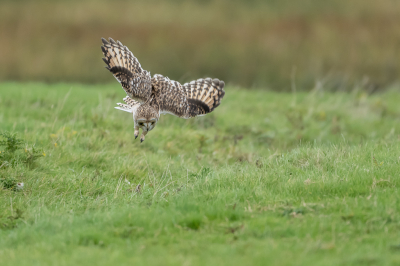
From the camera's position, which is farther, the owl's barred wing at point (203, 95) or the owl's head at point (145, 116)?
the owl's barred wing at point (203, 95)

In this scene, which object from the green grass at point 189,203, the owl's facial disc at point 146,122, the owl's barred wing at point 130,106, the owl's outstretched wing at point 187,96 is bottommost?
the green grass at point 189,203

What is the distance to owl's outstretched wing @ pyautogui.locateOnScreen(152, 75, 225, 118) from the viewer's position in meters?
8.67

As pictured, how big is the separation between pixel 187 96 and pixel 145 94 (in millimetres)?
1423

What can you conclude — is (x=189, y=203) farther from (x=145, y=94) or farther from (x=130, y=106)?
(x=130, y=106)

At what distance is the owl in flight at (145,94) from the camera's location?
8188mm

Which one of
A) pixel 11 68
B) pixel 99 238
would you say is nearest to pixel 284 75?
pixel 11 68

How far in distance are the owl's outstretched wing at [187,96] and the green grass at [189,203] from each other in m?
1.17

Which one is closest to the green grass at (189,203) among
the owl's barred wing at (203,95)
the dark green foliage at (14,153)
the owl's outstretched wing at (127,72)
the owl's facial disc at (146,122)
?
the dark green foliage at (14,153)

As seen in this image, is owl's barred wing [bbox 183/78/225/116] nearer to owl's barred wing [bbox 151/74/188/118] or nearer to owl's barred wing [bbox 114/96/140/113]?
owl's barred wing [bbox 151/74/188/118]

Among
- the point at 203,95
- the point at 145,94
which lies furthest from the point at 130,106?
the point at 203,95

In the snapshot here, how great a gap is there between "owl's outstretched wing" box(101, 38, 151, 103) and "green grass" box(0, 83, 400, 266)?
1531 mm

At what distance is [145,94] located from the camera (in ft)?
27.2

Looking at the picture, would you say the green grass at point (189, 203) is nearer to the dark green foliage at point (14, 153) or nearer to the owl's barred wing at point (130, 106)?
the dark green foliage at point (14, 153)

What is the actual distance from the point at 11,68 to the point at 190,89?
14.2m
